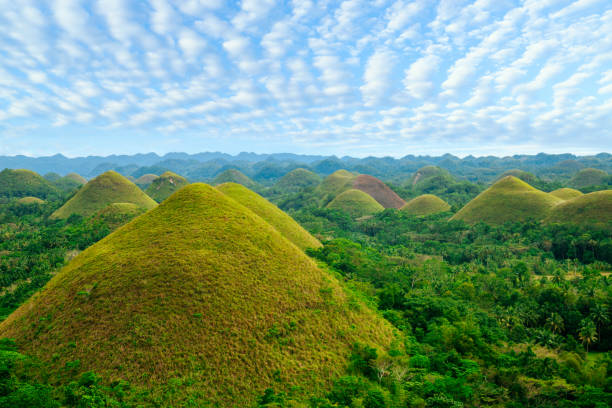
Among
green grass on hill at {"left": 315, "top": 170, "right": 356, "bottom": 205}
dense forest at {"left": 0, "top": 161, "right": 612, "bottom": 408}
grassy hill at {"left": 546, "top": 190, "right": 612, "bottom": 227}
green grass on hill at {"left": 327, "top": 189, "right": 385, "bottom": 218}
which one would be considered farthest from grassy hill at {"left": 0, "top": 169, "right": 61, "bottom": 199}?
grassy hill at {"left": 546, "top": 190, "right": 612, "bottom": 227}

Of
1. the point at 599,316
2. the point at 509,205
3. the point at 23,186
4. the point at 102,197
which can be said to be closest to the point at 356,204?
the point at 509,205

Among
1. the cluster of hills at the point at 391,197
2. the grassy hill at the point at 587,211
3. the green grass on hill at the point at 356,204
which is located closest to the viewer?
Answer: the grassy hill at the point at 587,211

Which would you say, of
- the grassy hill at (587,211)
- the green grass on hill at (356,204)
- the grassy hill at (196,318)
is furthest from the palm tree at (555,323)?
the green grass on hill at (356,204)

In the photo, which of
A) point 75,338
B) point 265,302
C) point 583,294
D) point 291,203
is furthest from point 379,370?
point 291,203

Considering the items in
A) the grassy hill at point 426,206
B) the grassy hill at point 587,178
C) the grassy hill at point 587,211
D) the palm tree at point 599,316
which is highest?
the grassy hill at point 587,178

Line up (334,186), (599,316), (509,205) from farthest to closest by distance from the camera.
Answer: (334,186), (509,205), (599,316)

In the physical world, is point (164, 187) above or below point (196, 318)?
above

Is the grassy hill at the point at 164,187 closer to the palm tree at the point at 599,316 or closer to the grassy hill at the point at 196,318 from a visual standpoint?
the grassy hill at the point at 196,318

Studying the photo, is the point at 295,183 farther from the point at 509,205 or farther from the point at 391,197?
the point at 509,205
